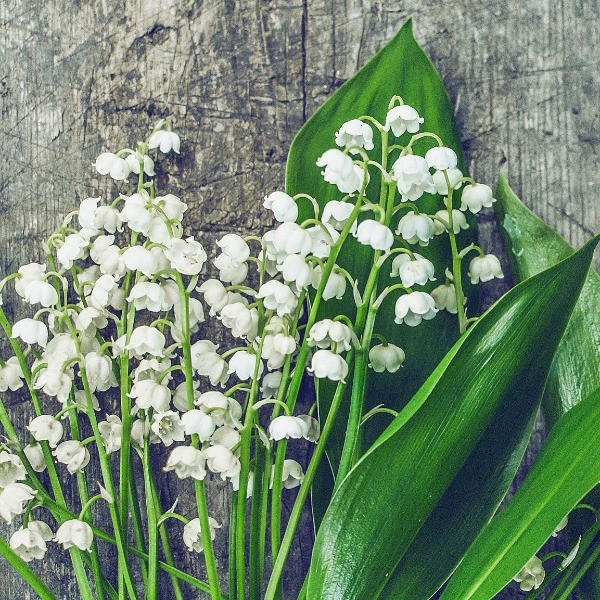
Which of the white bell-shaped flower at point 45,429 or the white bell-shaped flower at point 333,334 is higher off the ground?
the white bell-shaped flower at point 333,334

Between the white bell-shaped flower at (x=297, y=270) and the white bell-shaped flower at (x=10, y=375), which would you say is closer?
the white bell-shaped flower at (x=297, y=270)

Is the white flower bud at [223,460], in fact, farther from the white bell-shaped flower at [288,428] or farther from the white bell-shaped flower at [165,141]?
the white bell-shaped flower at [165,141]

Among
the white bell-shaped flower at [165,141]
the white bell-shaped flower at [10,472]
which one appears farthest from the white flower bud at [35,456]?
the white bell-shaped flower at [165,141]

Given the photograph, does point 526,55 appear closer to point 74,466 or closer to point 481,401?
point 481,401

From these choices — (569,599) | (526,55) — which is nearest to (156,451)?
(569,599)

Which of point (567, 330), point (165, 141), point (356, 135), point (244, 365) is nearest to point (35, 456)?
point (244, 365)

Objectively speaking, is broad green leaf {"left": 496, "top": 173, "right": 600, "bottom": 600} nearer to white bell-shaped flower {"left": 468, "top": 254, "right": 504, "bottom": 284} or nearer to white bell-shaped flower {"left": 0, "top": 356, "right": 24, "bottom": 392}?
white bell-shaped flower {"left": 468, "top": 254, "right": 504, "bottom": 284}
